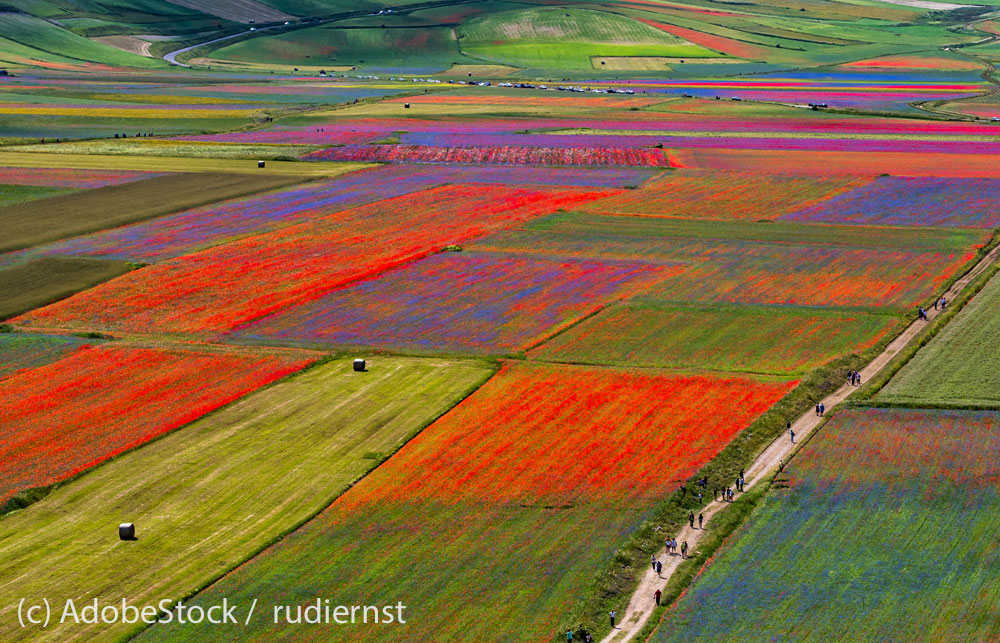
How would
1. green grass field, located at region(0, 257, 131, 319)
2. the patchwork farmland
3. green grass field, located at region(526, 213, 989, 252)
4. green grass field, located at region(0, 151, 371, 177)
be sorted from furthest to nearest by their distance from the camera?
1. green grass field, located at region(0, 151, 371, 177)
2. green grass field, located at region(526, 213, 989, 252)
3. green grass field, located at region(0, 257, 131, 319)
4. the patchwork farmland

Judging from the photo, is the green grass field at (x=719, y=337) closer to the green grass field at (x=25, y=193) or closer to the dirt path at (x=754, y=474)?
the dirt path at (x=754, y=474)

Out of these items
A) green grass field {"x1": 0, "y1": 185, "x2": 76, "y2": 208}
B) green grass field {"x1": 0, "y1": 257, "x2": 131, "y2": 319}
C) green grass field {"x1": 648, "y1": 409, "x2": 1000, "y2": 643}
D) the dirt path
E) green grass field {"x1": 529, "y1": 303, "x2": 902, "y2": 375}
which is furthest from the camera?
green grass field {"x1": 0, "y1": 185, "x2": 76, "y2": 208}

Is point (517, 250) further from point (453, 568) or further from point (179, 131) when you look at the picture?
point (179, 131)

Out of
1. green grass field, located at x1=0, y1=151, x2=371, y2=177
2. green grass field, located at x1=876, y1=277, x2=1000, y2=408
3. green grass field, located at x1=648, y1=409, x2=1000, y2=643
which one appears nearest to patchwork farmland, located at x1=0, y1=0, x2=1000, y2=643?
green grass field, located at x1=648, y1=409, x2=1000, y2=643

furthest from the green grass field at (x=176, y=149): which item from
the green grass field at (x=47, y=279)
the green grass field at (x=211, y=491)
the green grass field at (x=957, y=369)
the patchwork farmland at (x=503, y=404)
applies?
the green grass field at (x=957, y=369)

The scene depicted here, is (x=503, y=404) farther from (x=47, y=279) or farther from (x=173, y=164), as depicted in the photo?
(x=173, y=164)

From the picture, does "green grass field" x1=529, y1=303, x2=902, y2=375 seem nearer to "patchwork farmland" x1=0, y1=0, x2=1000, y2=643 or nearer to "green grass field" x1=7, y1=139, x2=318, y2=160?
"patchwork farmland" x1=0, y1=0, x2=1000, y2=643

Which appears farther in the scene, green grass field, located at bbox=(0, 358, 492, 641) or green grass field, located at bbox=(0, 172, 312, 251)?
green grass field, located at bbox=(0, 172, 312, 251)
